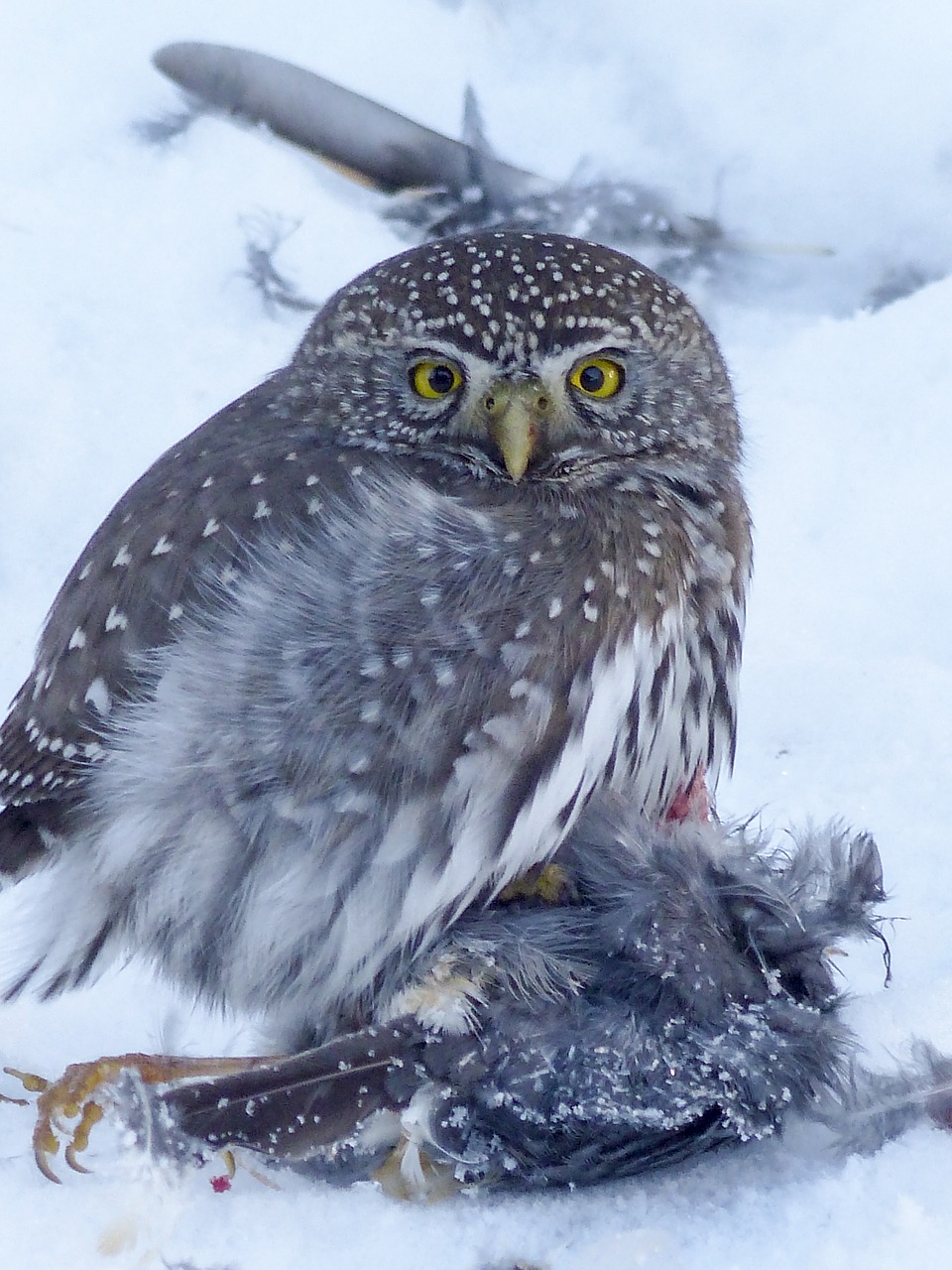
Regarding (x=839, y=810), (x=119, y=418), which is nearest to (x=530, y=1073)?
(x=839, y=810)

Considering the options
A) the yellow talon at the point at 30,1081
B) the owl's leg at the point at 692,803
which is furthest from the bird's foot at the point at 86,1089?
the owl's leg at the point at 692,803

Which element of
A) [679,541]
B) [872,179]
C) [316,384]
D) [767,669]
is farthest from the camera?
[872,179]

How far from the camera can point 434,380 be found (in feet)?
5.55

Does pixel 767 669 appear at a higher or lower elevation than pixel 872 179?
lower

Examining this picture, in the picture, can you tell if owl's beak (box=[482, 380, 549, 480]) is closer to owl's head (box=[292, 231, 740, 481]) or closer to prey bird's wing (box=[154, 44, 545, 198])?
owl's head (box=[292, 231, 740, 481])

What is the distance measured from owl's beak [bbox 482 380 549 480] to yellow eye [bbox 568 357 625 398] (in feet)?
0.18

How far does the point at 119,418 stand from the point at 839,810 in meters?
1.25

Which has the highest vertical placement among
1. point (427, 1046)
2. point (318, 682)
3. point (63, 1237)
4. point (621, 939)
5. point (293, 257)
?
point (293, 257)

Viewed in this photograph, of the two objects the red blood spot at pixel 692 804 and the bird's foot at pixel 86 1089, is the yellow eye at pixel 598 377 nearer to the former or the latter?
the red blood spot at pixel 692 804

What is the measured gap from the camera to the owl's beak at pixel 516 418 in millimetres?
Result: 1617

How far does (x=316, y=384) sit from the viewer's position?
182 cm

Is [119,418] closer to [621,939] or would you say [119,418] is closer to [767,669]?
[767,669]

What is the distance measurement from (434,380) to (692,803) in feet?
1.85

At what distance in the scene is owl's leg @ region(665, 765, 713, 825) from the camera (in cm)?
180
